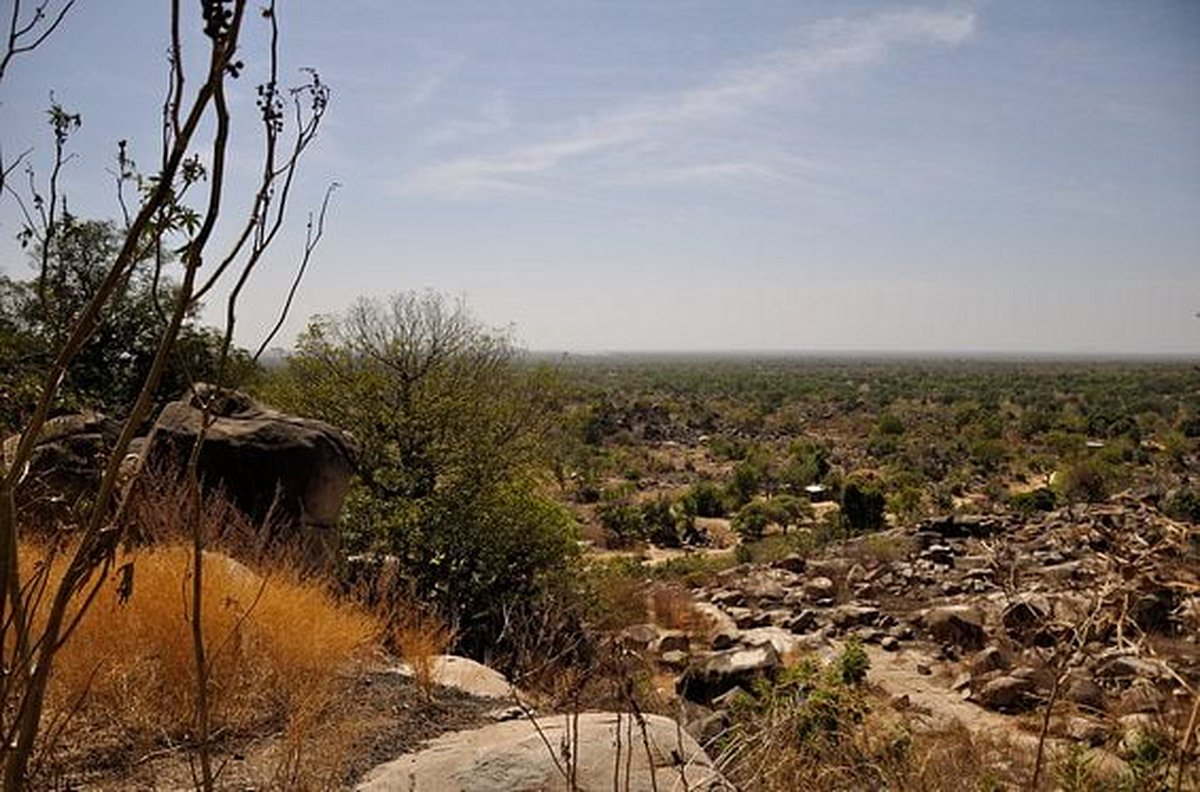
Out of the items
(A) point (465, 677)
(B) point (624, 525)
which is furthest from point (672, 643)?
(B) point (624, 525)

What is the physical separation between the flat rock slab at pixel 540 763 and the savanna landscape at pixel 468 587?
20 millimetres

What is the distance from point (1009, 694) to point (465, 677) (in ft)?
19.4

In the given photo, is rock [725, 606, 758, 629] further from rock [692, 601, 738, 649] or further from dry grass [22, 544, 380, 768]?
dry grass [22, 544, 380, 768]

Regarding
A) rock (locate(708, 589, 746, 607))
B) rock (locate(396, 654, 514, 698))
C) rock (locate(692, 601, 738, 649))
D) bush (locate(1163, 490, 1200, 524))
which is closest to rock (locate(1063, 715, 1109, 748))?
rock (locate(692, 601, 738, 649))

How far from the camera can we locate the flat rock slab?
126 inches

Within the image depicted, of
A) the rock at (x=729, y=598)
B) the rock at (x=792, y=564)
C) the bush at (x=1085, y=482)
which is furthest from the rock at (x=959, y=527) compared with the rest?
the rock at (x=729, y=598)

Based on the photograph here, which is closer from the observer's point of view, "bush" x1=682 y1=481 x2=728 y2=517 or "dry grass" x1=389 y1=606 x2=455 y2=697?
"dry grass" x1=389 y1=606 x2=455 y2=697

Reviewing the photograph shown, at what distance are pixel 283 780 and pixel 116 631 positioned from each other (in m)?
1.51

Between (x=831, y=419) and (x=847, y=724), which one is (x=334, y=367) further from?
(x=831, y=419)

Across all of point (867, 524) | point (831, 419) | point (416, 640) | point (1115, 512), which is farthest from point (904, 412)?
point (1115, 512)

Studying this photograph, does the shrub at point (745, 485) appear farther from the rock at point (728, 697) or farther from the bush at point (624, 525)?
the rock at point (728, 697)

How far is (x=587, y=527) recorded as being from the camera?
815 inches

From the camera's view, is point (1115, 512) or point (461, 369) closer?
point (1115, 512)

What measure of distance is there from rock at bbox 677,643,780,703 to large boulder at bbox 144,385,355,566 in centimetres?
385
